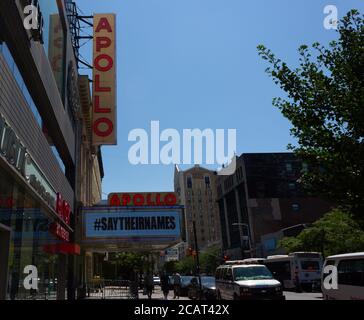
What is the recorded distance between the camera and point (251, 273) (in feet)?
67.3

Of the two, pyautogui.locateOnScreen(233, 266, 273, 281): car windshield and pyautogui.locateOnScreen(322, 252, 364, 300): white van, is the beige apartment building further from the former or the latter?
pyautogui.locateOnScreen(322, 252, 364, 300): white van

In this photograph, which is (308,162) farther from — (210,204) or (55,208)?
(210,204)

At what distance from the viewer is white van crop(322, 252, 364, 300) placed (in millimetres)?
13430

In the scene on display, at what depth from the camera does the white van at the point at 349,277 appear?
13430mm

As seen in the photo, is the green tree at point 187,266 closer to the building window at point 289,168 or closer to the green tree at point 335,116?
the building window at point 289,168

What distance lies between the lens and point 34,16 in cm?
1252

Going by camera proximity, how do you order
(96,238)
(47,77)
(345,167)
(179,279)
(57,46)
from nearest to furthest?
(345,167), (47,77), (57,46), (96,238), (179,279)

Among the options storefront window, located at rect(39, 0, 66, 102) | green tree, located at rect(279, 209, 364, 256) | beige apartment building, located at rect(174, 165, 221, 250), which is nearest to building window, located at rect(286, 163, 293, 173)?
green tree, located at rect(279, 209, 364, 256)

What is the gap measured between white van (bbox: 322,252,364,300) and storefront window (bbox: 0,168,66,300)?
9.95 metres

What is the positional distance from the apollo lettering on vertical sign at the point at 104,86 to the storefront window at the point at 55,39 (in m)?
5.33

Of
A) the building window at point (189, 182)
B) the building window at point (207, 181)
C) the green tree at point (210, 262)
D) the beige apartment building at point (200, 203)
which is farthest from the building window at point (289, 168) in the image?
the building window at point (207, 181)

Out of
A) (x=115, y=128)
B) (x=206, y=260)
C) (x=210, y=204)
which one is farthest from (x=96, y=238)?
(x=210, y=204)
